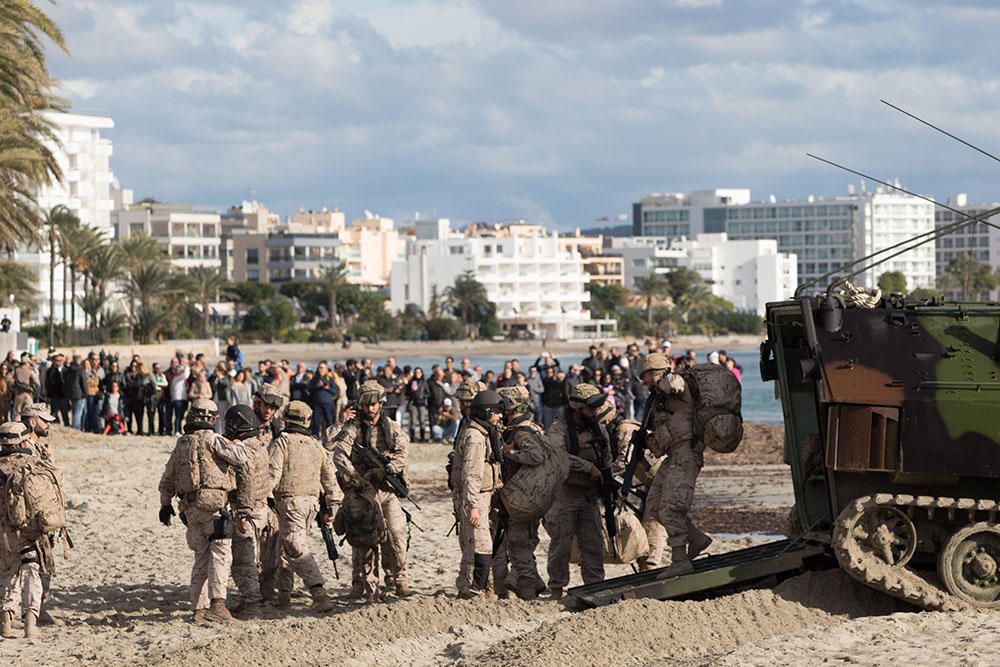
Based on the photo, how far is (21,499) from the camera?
12.8 metres

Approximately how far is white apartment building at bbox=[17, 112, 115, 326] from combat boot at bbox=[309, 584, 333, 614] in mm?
86961

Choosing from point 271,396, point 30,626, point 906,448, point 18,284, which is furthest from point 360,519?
point 18,284

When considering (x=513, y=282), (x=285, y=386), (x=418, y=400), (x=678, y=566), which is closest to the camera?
(x=678, y=566)

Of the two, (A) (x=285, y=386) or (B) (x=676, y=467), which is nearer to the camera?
(B) (x=676, y=467)

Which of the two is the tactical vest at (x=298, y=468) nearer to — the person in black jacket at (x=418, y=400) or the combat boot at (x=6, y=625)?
the combat boot at (x=6, y=625)

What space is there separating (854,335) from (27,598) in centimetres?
660

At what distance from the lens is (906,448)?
11820 millimetres

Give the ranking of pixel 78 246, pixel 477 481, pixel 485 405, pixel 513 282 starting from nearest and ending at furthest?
pixel 477 481 → pixel 485 405 → pixel 78 246 → pixel 513 282

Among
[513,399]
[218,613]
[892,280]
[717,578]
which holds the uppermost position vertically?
[892,280]

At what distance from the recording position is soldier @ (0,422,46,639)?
1298 centimetres

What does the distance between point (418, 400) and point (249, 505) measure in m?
19.6

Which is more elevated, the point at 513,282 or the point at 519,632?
the point at 513,282

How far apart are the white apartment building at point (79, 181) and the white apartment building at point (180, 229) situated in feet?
98.8

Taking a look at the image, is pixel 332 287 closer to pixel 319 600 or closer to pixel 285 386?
pixel 285 386
